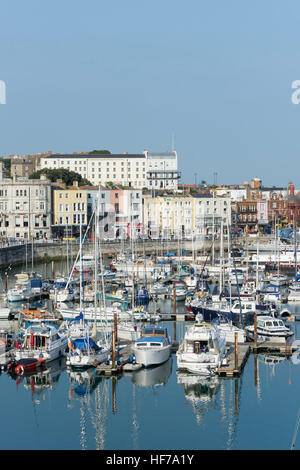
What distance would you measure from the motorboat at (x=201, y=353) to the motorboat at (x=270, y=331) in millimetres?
5097

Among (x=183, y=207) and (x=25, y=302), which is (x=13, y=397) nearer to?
(x=25, y=302)

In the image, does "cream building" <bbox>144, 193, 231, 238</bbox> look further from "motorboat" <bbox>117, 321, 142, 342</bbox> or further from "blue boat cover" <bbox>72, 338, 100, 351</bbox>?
"blue boat cover" <bbox>72, 338, 100, 351</bbox>

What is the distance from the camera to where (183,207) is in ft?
336

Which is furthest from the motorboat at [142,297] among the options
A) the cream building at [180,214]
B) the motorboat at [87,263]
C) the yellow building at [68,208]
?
the cream building at [180,214]

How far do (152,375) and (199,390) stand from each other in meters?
2.38

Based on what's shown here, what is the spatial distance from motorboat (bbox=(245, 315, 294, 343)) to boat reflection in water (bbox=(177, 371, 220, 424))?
589cm

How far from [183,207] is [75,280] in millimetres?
45232

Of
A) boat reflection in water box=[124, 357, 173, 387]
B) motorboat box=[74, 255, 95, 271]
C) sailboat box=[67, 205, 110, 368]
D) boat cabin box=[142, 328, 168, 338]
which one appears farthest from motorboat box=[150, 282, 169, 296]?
boat reflection in water box=[124, 357, 173, 387]

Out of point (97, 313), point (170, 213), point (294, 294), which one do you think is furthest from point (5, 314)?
point (170, 213)

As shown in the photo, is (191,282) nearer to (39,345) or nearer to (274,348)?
(274,348)

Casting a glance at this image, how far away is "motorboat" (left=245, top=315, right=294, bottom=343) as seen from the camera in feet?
124

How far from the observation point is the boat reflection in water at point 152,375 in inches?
1260

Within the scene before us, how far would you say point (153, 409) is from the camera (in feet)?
95.1

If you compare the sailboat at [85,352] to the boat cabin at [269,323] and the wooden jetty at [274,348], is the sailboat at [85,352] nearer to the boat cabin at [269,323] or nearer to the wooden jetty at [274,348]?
the wooden jetty at [274,348]
